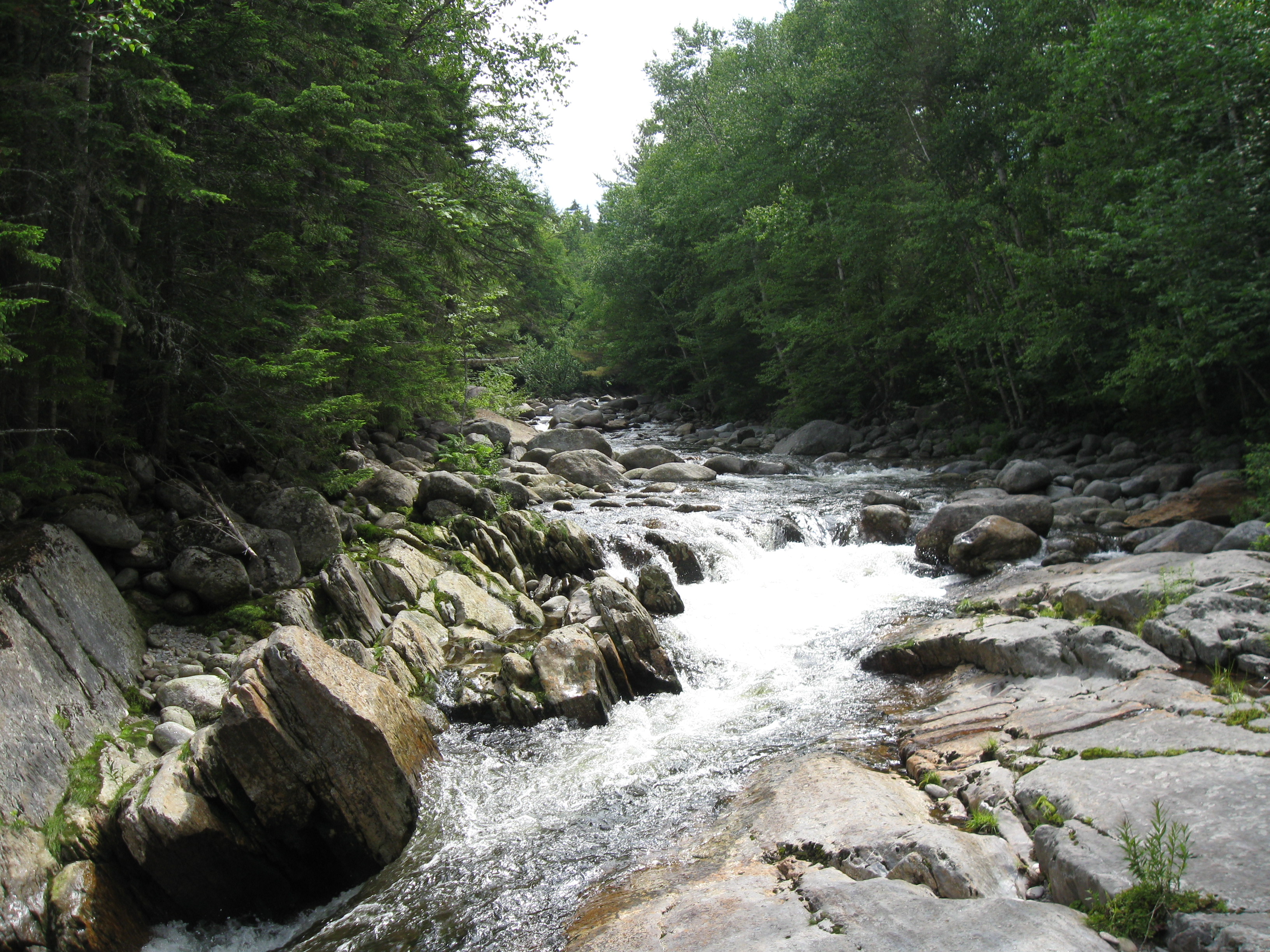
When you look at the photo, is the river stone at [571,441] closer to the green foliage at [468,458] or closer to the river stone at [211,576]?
the green foliage at [468,458]

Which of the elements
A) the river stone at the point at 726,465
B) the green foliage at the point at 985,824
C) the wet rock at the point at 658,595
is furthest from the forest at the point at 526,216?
the green foliage at the point at 985,824

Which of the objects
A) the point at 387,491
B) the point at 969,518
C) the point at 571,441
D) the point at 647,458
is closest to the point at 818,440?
the point at 647,458

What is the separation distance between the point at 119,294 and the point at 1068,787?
798 centimetres

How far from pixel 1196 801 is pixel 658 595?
677cm

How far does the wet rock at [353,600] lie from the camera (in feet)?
25.0

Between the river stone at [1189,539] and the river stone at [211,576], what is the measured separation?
10.4m

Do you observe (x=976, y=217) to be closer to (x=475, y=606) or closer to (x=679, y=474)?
(x=679, y=474)

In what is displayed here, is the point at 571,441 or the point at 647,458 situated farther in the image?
the point at 571,441

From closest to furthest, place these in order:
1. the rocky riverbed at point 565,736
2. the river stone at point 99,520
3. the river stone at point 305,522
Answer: the rocky riverbed at point 565,736
the river stone at point 99,520
the river stone at point 305,522

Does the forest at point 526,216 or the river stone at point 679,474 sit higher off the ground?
the forest at point 526,216

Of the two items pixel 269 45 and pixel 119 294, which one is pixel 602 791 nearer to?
pixel 119 294

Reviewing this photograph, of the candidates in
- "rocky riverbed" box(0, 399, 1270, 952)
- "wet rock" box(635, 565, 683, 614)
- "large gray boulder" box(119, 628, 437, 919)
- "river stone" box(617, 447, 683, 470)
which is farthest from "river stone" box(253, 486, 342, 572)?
→ "river stone" box(617, 447, 683, 470)

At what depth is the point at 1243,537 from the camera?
8.62 meters

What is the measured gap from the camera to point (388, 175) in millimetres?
11477
